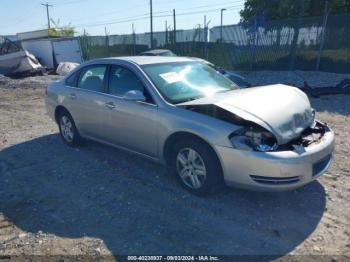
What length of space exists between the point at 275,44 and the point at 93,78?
12.4 m

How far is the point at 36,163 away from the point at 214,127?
323 centimetres

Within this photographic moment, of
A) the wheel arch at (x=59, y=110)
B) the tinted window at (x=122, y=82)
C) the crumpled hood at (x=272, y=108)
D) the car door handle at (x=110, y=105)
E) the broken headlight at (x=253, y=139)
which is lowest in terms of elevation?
the wheel arch at (x=59, y=110)

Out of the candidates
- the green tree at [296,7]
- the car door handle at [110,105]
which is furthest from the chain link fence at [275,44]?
the car door handle at [110,105]

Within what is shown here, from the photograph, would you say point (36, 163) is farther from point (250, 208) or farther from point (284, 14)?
point (284, 14)

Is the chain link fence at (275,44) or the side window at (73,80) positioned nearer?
the side window at (73,80)

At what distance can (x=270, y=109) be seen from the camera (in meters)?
3.85

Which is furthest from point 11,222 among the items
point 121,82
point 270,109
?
point 270,109

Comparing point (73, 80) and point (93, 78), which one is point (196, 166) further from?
point (73, 80)

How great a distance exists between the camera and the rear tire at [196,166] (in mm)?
3844

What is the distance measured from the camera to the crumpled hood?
3650mm

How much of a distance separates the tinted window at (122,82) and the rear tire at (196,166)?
1001 millimetres

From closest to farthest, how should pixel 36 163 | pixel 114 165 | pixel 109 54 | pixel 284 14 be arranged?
pixel 114 165
pixel 36 163
pixel 284 14
pixel 109 54

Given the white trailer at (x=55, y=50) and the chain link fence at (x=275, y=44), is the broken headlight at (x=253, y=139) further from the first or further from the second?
the white trailer at (x=55, y=50)

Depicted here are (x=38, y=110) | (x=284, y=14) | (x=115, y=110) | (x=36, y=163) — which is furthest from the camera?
(x=284, y=14)
